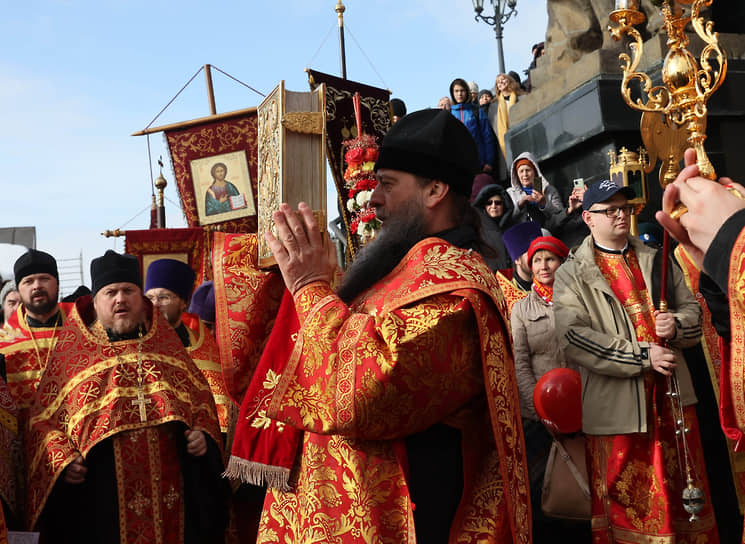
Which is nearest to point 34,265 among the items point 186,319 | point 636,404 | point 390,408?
point 186,319

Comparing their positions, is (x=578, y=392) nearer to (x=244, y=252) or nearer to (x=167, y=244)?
(x=244, y=252)

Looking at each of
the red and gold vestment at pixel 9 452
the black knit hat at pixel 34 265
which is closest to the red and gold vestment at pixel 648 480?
the red and gold vestment at pixel 9 452

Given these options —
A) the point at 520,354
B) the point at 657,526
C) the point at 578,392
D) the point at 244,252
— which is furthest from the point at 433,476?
the point at 520,354

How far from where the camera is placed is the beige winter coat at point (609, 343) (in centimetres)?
462

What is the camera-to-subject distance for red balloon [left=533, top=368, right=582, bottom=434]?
4.50 meters

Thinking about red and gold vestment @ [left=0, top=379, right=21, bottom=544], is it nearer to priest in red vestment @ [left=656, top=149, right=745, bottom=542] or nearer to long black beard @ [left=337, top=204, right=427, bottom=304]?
long black beard @ [left=337, top=204, right=427, bottom=304]

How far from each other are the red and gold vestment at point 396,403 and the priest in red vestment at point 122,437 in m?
2.09

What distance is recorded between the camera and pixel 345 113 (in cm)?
520

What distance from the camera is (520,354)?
18.2ft

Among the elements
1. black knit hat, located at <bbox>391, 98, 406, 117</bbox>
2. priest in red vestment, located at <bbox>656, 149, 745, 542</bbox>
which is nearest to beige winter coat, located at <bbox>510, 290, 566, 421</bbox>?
priest in red vestment, located at <bbox>656, 149, 745, 542</bbox>

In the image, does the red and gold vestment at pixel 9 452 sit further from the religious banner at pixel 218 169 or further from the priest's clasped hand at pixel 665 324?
the religious banner at pixel 218 169

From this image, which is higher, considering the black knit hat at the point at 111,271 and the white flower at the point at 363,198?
the white flower at the point at 363,198

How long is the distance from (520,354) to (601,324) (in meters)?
0.82

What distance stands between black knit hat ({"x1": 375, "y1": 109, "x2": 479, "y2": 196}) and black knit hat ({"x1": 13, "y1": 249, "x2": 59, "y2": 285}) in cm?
402
